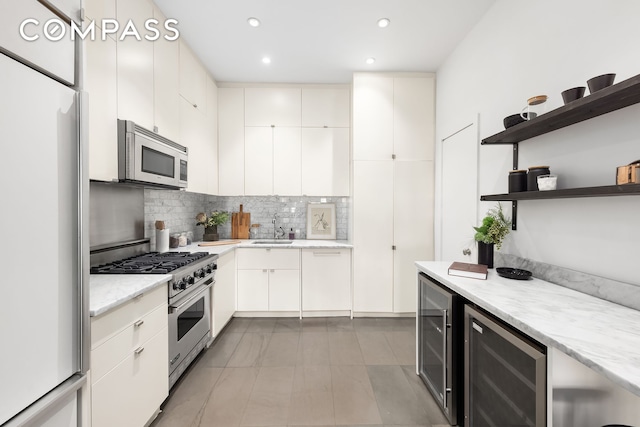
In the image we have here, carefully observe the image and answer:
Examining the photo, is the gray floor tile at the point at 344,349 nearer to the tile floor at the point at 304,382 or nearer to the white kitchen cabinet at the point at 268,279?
the tile floor at the point at 304,382

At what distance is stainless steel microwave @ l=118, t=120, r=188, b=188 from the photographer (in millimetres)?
1790

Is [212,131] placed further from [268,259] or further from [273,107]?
[268,259]

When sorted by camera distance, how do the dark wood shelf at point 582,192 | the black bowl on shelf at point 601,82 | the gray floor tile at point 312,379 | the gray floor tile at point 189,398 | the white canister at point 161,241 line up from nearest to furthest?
the dark wood shelf at point 582,192, the black bowl on shelf at point 601,82, the gray floor tile at point 189,398, the gray floor tile at point 312,379, the white canister at point 161,241

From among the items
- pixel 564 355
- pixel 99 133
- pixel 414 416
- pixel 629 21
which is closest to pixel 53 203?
pixel 99 133

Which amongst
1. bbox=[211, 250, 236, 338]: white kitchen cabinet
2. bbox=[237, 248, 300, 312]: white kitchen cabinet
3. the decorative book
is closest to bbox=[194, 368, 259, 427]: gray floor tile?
bbox=[211, 250, 236, 338]: white kitchen cabinet

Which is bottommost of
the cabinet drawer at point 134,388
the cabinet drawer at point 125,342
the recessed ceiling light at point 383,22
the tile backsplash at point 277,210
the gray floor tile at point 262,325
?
the gray floor tile at point 262,325

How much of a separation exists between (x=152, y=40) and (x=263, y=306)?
9.46ft

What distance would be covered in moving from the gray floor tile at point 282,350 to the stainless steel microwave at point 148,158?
1.80m

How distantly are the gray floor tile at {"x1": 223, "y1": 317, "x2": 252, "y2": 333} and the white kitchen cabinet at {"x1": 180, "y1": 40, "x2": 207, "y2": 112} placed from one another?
2543mm

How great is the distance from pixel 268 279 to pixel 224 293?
0.56 metres

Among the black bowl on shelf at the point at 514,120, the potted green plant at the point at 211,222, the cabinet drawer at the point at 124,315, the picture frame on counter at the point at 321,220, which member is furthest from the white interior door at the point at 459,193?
the potted green plant at the point at 211,222

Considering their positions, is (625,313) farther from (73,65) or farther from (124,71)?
(124,71)

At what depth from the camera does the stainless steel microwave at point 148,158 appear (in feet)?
5.87

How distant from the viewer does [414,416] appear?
1.78 meters
